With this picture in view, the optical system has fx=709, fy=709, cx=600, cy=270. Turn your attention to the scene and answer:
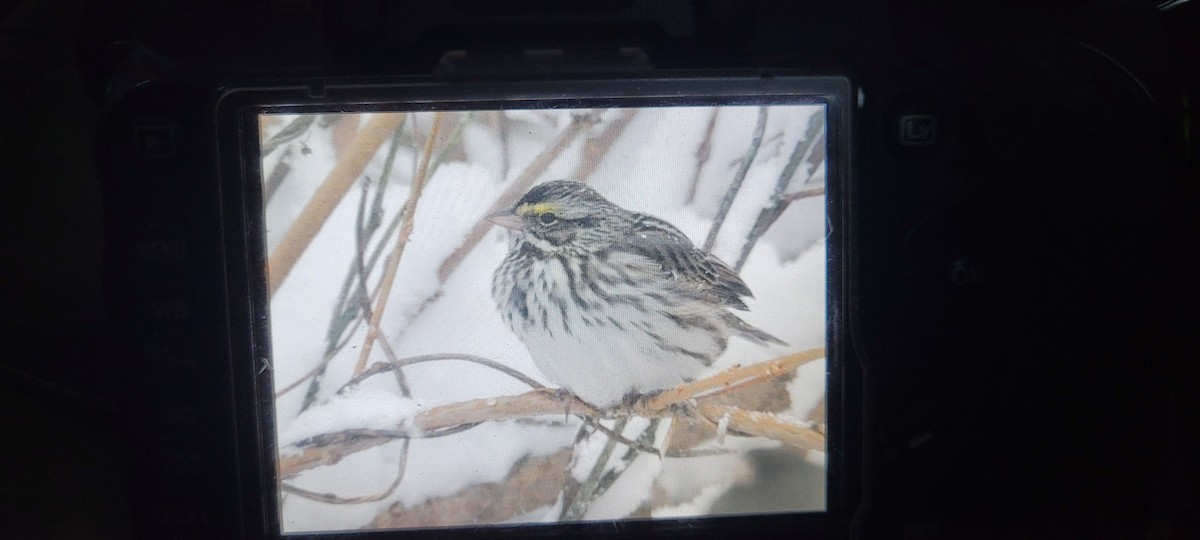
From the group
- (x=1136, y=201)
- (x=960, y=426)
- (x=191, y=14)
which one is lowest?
(x=960, y=426)

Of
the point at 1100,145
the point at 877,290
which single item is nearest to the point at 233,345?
the point at 877,290

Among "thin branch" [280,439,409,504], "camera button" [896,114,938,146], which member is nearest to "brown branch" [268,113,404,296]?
"thin branch" [280,439,409,504]

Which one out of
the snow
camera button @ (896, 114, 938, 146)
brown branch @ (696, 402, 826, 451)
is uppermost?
camera button @ (896, 114, 938, 146)

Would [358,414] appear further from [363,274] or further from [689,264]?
[689,264]

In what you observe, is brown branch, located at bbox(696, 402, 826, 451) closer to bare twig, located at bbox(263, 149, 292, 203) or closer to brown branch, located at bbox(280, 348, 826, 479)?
brown branch, located at bbox(280, 348, 826, 479)

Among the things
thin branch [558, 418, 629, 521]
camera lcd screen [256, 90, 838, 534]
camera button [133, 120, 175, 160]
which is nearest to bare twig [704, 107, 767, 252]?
camera lcd screen [256, 90, 838, 534]

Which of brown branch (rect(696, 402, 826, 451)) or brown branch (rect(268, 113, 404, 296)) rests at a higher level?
brown branch (rect(268, 113, 404, 296))

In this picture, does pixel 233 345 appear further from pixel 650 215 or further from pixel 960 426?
pixel 960 426
